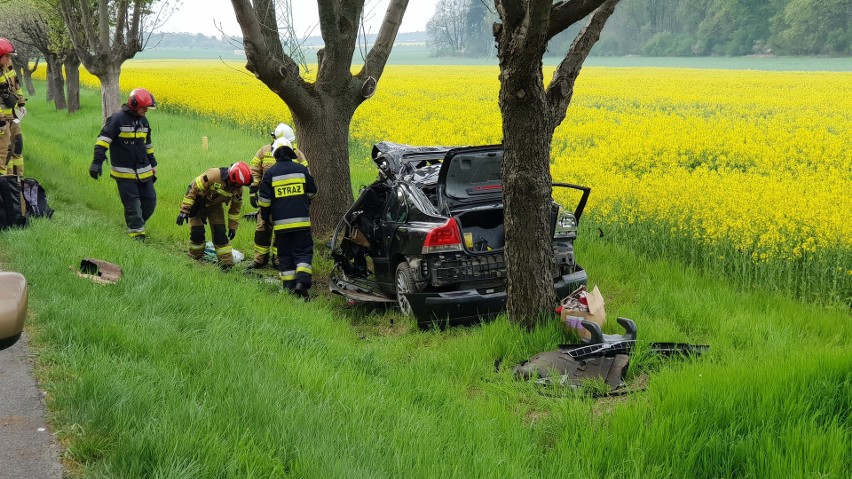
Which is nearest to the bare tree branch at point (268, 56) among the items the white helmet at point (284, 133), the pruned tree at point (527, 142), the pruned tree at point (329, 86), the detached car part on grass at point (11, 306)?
the pruned tree at point (329, 86)

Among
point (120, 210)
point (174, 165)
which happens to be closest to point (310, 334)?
point (120, 210)

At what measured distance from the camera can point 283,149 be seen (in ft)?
28.2

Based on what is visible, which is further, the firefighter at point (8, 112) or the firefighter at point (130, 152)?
the firefighter at point (8, 112)

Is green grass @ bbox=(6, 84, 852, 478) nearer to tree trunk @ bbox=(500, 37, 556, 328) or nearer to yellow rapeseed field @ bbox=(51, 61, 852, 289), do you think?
tree trunk @ bbox=(500, 37, 556, 328)

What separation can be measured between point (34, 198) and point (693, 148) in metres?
11.7

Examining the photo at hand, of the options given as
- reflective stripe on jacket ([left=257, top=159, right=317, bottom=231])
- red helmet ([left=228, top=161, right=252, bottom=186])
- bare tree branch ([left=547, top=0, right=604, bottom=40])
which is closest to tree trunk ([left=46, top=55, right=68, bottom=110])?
red helmet ([left=228, top=161, right=252, bottom=186])

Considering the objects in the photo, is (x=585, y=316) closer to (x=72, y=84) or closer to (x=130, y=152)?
(x=130, y=152)

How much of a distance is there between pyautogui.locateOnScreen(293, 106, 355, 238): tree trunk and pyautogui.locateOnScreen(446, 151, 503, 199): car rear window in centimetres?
315

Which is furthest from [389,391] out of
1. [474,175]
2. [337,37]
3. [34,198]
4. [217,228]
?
[34,198]

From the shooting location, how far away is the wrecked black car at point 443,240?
7023 millimetres

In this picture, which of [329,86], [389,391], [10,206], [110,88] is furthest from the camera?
[110,88]

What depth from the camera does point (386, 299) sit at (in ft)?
25.8

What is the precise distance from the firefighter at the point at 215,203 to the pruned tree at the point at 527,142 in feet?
12.2

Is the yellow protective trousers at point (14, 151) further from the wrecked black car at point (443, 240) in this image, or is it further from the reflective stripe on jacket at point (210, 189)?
the wrecked black car at point (443, 240)
